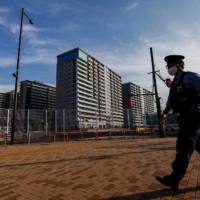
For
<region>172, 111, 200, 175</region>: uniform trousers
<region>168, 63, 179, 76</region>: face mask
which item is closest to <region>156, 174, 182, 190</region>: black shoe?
<region>172, 111, 200, 175</region>: uniform trousers

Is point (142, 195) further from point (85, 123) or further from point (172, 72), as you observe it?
point (85, 123)

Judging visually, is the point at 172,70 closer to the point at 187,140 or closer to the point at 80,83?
the point at 187,140

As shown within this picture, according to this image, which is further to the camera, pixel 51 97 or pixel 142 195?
pixel 51 97

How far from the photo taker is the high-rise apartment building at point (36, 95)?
12481cm

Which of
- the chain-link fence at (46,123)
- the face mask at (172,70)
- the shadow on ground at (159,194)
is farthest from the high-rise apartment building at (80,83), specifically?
the shadow on ground at (159,194)

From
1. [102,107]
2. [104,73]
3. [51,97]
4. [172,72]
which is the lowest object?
[172,72]

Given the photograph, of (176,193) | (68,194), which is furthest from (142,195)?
(68,194)

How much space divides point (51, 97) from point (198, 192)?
144638 millimetres

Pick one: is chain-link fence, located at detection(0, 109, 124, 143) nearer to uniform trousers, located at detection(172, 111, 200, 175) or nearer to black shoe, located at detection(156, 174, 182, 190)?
black shoe, located at detection(156, 174, 182, 190)

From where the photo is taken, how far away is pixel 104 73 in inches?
4473

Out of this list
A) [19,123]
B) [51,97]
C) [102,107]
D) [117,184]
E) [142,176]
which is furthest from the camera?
[51,97]

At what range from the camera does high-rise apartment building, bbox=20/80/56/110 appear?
124812 millimetres

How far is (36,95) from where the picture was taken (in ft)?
425

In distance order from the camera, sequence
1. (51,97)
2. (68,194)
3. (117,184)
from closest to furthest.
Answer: (68,194), (117,184), (51,97)
